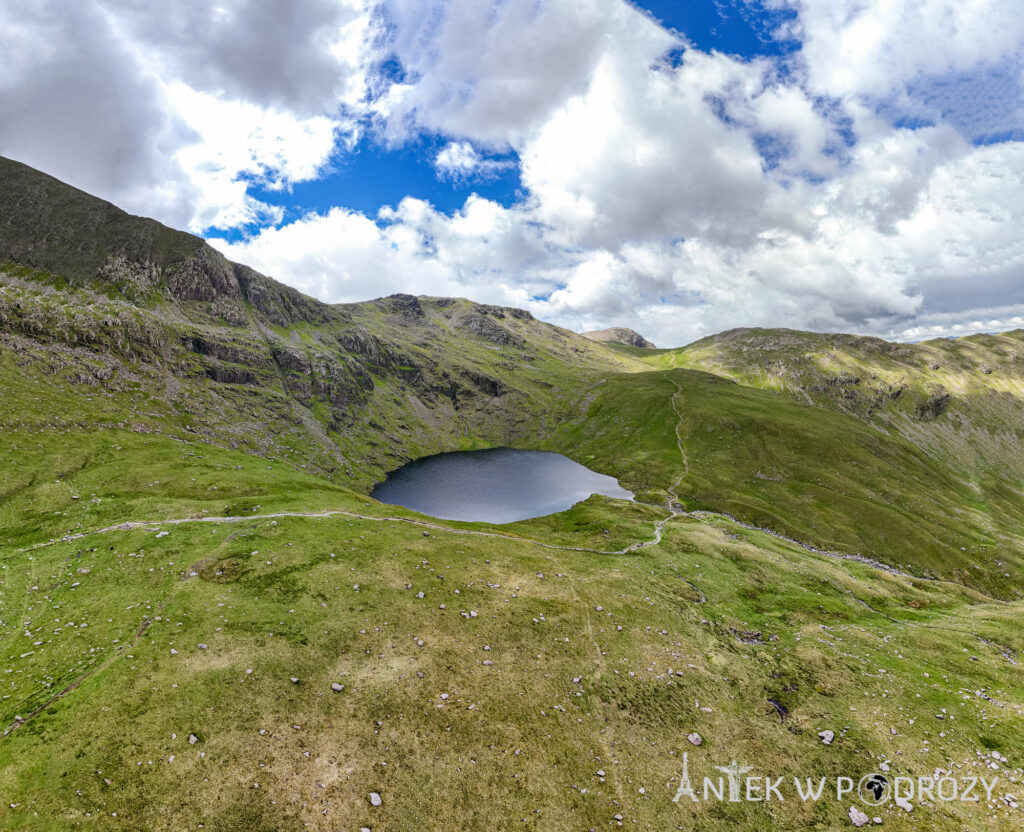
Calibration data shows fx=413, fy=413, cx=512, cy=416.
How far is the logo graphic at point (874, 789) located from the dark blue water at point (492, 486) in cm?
8032

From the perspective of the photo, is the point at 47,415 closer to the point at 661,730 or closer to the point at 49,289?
the point at 49,289

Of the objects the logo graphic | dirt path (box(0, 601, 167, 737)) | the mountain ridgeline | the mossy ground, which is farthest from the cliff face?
the logo graphic

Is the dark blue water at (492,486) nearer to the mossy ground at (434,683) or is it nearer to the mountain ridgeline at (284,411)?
the mountain ridgeline at (284,411)

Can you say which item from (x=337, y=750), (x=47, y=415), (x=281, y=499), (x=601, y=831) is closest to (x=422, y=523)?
(x=281, y=499)

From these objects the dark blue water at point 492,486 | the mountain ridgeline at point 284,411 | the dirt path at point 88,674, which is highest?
the mountain ridgeline at point 284,411

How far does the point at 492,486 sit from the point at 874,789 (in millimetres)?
115515

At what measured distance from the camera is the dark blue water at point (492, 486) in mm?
108938

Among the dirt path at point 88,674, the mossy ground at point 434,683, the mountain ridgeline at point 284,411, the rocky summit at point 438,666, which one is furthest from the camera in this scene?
the mountain ridgeline at point 284,411

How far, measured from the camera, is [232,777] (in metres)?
17.8

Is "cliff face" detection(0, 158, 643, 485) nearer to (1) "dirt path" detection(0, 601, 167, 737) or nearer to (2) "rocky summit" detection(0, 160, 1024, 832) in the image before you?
(2) "rocky summit" detection(0, 160, 1024, 832)

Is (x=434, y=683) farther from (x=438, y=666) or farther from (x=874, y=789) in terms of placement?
(x=874, y=789)

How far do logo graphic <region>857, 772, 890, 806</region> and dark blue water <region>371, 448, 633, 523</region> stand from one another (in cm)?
8032

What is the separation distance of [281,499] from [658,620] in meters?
50.2

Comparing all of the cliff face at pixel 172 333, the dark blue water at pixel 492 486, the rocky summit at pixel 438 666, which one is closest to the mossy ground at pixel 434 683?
the rocky summit at pixel 438 666
